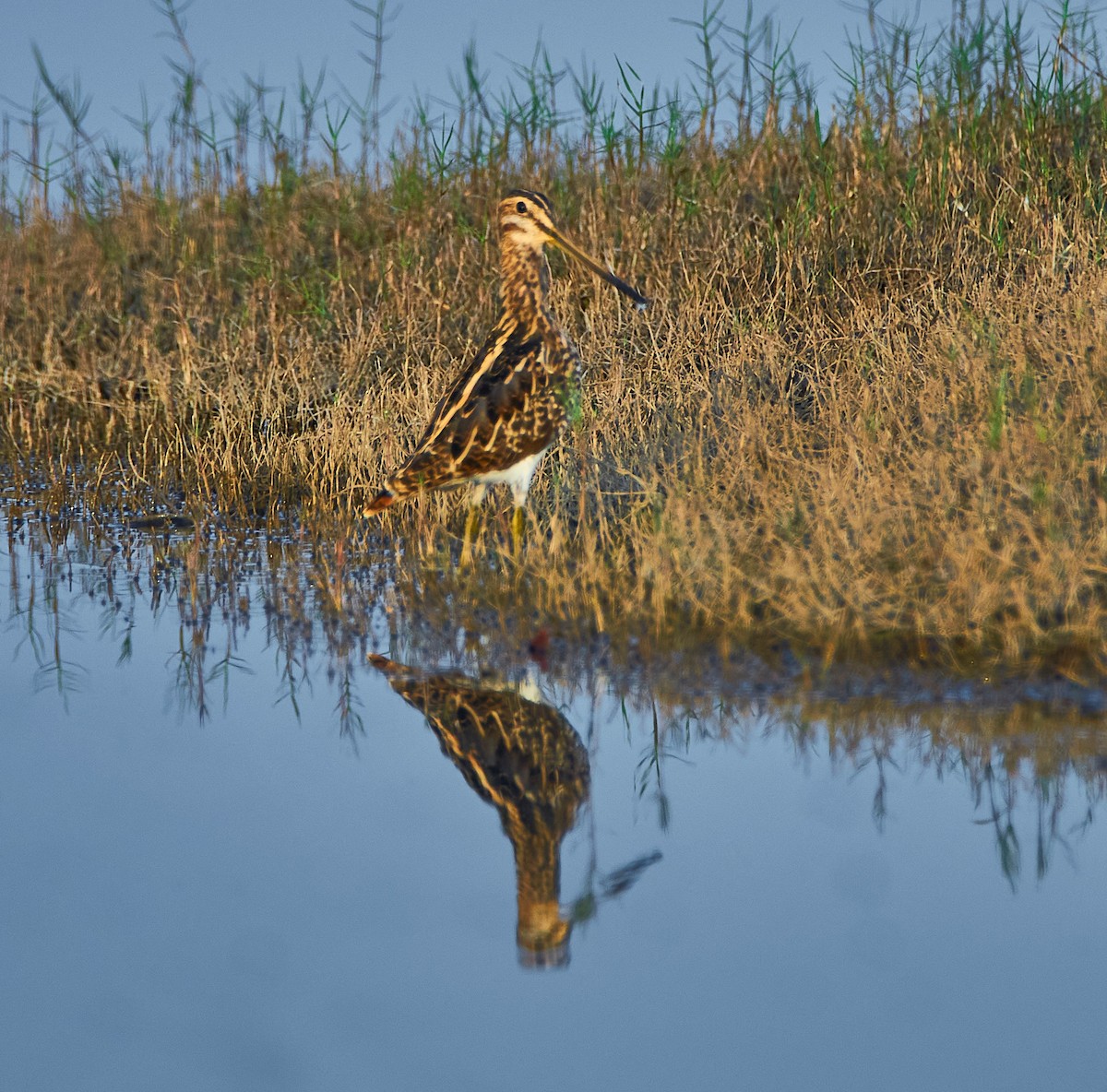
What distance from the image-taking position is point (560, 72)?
9.62 metres

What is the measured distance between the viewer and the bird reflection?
10.2 feet

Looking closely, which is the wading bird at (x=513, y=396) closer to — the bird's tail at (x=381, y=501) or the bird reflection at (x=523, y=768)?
the bird's tail at (x=381, y=501)

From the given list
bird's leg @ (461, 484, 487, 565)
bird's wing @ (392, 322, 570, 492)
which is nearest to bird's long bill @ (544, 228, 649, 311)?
bird's wing @ (392, 322, 570, 492)

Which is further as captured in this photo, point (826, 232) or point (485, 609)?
point (826, 232)

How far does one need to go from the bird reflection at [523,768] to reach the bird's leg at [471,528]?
3.39ft

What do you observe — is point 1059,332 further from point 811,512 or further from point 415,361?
point 415,361

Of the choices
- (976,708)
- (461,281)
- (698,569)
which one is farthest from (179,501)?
(976,708)

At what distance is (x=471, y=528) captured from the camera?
235 inches

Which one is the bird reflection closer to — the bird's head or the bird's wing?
the bird's wing

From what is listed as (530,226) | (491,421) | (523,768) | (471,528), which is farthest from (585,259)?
(523,768)

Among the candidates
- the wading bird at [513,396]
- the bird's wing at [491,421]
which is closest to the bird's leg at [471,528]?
the wading bird at [513,396]

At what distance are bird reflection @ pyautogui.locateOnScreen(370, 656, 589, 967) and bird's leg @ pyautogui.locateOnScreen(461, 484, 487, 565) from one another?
3.39 ft

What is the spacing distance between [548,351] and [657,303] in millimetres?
2768

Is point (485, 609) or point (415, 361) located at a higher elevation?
point (415, 361)
